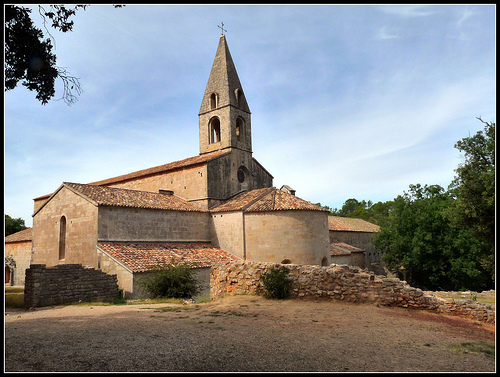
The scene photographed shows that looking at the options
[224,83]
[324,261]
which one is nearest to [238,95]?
[224,83]

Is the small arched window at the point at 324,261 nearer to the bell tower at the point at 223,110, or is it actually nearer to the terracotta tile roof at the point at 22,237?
the bell tower at the point at 223,110

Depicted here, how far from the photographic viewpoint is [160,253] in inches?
790

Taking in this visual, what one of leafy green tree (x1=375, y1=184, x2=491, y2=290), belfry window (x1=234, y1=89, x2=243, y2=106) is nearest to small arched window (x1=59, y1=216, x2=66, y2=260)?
belfry window (x1=234, y1=89, x2=243, y2=106)

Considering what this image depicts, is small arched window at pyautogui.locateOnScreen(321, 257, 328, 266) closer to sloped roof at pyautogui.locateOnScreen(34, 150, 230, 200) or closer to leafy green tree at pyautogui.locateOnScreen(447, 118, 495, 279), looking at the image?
leafy green tree at pyautogui.locateOnScreen(447, 118, 495, 279)

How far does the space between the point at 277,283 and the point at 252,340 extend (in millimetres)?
4715

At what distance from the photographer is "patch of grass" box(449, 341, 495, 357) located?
22.0 feet

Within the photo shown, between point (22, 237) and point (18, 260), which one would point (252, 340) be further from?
point (22, 237)

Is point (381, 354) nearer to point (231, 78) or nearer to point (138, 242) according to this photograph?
point (138, 242)

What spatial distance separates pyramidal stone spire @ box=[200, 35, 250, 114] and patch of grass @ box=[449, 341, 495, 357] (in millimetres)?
24871

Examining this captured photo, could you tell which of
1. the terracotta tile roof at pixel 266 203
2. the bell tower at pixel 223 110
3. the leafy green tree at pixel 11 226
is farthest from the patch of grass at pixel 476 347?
the leafy green tree at pixel 11 226

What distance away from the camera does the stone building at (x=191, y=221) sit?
19656 millimetres

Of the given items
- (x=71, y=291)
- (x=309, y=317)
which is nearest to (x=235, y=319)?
(x=309, y=317)

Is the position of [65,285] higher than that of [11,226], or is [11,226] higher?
[11,226]

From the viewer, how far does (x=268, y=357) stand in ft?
19.4
